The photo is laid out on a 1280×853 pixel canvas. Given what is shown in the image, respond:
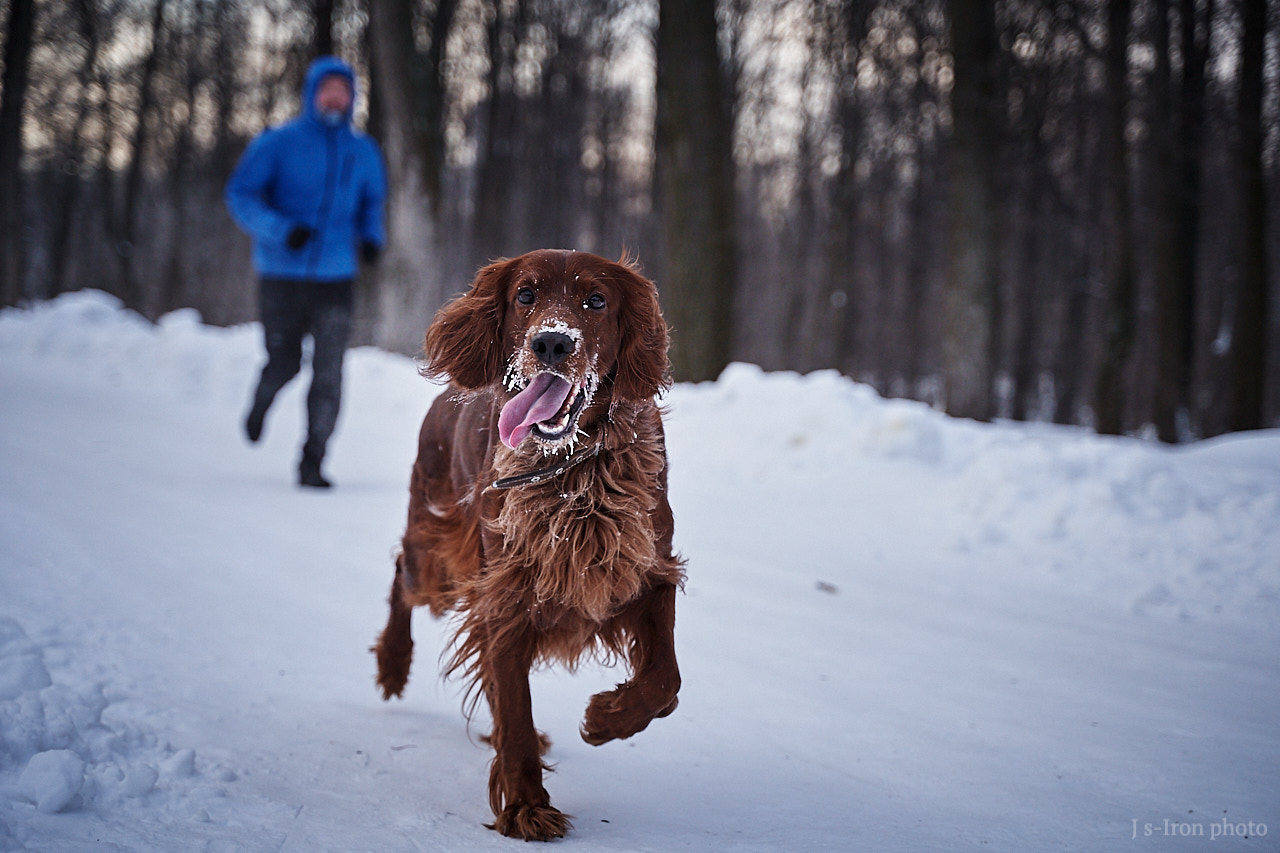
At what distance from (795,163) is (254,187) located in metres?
Result: 20.7

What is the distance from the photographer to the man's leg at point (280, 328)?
17.8 feet

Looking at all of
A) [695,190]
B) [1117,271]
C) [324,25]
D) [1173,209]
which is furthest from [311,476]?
[324,25]

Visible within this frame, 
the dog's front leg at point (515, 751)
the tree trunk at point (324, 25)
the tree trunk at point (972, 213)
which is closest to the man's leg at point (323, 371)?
the dog's front leg at point (515, 751)

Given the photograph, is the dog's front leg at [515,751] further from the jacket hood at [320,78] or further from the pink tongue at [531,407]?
the jacket hood at [320,78]

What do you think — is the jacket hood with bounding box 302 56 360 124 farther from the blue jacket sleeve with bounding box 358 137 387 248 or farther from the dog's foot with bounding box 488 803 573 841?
the dog's foot with bounding box 488 803 573 841

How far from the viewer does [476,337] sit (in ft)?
8.01

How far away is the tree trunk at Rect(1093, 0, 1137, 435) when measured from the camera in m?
11.7

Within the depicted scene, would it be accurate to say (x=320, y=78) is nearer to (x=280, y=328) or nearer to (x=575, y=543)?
(x=280, y=328)

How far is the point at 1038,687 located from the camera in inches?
124

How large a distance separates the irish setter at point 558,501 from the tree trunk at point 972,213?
7.81m

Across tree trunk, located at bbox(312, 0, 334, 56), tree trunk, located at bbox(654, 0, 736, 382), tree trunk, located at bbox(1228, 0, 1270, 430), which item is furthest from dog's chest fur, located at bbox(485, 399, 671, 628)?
tree trunk, located at bbox(312, 0, 334, 56)

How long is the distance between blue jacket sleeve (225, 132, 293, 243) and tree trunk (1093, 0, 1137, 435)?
1061cm

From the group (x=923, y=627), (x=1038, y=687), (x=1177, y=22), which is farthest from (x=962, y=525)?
(x=1177, y=22)

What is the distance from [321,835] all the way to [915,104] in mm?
17326
